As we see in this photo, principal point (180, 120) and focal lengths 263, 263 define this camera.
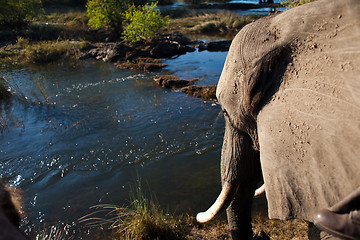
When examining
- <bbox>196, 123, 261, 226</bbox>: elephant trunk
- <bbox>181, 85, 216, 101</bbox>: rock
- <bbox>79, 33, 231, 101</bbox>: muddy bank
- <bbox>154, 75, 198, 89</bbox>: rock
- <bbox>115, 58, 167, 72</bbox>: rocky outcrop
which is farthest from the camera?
<bbox>79, 33, 231, 101</bbox>: muddy bank

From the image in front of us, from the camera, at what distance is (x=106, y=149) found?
5.57 meters

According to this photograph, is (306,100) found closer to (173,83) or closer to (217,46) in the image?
(173,83)

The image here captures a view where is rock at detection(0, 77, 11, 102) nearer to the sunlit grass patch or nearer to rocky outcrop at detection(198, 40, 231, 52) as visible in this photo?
the sunlit grass patch

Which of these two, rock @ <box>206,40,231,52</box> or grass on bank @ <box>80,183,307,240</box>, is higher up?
rock @ <box>206,40,231,52</box>

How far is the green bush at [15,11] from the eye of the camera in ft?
62.8

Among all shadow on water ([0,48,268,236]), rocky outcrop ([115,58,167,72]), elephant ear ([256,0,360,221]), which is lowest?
shadow on water ([0,48,268,236])

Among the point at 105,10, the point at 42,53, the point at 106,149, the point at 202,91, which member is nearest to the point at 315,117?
the point at 106,149

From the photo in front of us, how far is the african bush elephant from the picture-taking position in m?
0.98

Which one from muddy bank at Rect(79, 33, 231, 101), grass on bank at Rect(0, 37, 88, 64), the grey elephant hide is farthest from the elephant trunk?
grass on bank at Rect(0, 37, 88, 64)

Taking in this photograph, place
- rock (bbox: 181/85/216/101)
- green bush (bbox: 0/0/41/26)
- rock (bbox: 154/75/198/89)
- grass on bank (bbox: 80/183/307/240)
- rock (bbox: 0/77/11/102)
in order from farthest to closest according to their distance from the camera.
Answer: green bush (bbox: 0/0/41/26)
rock (bbox: 154/75/198/89)
rock (bbox: 0/77/11/102)
rock (bbox: 181/85/216/101)
grass on bank (bbox: 80/183/307/240)

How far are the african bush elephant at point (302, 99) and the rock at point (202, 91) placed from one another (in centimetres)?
632

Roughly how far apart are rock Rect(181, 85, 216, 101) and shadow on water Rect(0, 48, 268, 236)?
0.24 metres

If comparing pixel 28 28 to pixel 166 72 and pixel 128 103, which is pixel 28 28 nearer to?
pixel 166 72

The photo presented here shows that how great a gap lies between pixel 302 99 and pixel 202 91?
7.23 m
